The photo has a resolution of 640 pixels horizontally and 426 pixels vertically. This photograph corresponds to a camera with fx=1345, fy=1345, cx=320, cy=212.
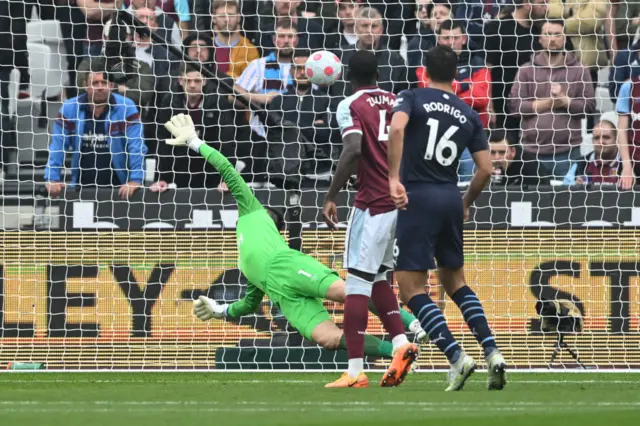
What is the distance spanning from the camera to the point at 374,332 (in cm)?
1152

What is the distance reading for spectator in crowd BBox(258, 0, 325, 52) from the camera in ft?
41.7

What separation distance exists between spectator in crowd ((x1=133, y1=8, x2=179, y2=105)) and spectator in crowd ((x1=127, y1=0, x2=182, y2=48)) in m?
0.20

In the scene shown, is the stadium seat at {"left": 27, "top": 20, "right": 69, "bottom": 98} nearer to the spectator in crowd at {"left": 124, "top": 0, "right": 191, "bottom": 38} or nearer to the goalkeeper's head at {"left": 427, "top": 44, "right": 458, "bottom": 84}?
the spectator in crowd at {"left": 124, "top": 0, "right": 191, "bottom": 38}

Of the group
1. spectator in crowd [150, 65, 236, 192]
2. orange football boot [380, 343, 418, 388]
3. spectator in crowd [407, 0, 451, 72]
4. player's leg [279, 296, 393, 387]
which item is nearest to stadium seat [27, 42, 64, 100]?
spectator in crowd [150, 65, 236, 192]

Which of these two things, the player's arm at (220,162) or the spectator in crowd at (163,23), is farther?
the spectator in crowd at (163,23)

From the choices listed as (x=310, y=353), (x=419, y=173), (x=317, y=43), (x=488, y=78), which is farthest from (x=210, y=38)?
(x=419, y=173)

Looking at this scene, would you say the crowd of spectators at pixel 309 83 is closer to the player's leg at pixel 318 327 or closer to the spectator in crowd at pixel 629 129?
the spectator in crowd at pixel 629 129

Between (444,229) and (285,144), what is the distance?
4293 millimetres

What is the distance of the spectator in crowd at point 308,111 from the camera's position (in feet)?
39.9

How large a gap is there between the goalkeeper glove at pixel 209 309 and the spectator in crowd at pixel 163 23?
385 cm

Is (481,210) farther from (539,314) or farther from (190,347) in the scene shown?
(190,347)

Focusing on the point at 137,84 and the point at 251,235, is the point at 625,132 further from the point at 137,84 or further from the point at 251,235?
the point at 137,84

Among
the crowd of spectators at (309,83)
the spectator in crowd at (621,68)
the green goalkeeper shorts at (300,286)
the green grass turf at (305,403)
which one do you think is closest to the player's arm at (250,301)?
the green goalkeeper shorts at (300,286)

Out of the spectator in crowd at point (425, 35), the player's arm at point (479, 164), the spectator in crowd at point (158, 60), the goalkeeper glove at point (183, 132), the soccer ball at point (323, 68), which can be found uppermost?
the spectator in crowd at point (425, 35)
